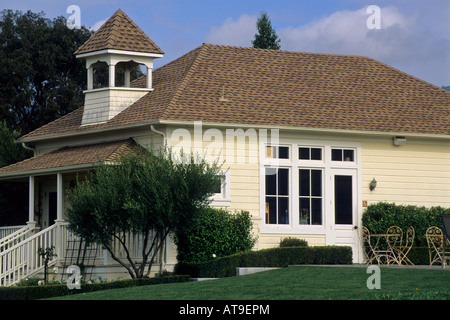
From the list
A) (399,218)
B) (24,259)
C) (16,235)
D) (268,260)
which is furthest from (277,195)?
(16,235)

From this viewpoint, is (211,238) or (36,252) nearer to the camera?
(211,238)

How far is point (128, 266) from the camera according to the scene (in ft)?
70.4

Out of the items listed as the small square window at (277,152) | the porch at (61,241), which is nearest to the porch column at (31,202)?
the porch at (61,241)

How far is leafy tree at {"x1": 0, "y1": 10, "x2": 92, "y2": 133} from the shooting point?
115ft

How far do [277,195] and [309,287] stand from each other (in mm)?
7629

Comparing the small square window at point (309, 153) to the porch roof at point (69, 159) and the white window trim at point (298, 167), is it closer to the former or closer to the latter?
the white window trim at point (298, 167)

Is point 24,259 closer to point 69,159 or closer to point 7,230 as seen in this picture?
point 69,159

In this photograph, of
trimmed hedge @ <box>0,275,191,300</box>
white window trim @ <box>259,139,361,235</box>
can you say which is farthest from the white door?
trimmed hedge @ <box>0,275,191,300</box>

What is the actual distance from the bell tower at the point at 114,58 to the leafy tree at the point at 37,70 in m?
10.7

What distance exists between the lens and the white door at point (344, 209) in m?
23.5

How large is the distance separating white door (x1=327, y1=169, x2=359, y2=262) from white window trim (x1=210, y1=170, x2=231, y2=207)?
3.08m

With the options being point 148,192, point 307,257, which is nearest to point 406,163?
point 307,257

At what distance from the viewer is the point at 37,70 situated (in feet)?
119

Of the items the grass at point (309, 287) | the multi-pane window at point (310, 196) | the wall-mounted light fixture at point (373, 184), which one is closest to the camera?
the grass at point (309, 287)
